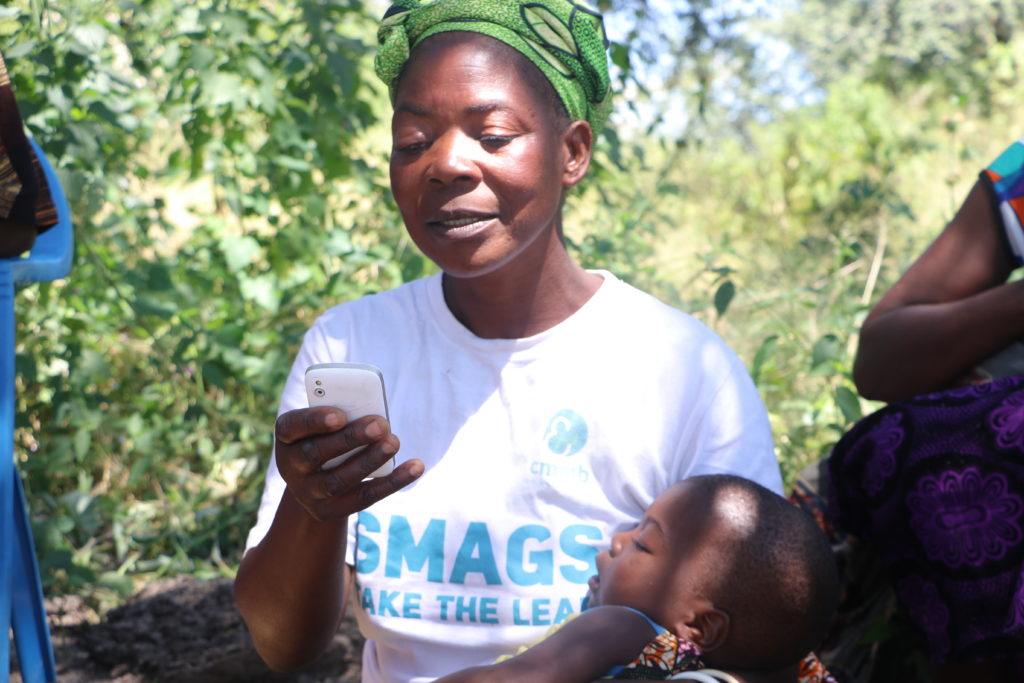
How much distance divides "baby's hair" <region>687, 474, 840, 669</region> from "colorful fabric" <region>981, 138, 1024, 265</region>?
0.85m

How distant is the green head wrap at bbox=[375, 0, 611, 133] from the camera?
1812mm

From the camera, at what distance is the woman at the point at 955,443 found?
1882mm

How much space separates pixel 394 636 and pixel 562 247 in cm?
73

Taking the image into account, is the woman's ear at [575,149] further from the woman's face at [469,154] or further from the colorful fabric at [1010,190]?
the colorful fabric at [1010,190]

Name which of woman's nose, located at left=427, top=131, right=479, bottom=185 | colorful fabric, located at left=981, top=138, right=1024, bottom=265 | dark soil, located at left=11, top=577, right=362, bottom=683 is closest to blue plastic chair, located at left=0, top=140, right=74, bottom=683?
woman's nose, located at left=427, top=131, right=479, bottom=185

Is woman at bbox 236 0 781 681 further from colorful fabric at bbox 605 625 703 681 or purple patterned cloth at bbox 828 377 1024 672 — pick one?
purple patterned cloth at bbox 828 377 1024 672

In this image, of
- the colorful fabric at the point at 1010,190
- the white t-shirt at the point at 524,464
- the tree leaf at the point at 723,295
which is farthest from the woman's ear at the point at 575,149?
the tree leaf at the point at 723,295

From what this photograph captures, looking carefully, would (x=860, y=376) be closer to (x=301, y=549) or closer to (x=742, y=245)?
(x=301, y=549)

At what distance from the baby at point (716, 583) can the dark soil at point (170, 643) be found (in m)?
1.42

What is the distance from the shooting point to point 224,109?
11.6 feet

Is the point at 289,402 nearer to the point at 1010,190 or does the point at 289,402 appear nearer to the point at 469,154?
the point at 469,154

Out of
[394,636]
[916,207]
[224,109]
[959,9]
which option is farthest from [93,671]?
[959,9]

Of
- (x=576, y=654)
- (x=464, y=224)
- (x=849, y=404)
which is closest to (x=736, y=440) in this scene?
(x=576, y=654)

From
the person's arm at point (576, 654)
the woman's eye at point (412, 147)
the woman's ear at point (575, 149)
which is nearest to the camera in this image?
the person's arm at point (576, 654)
